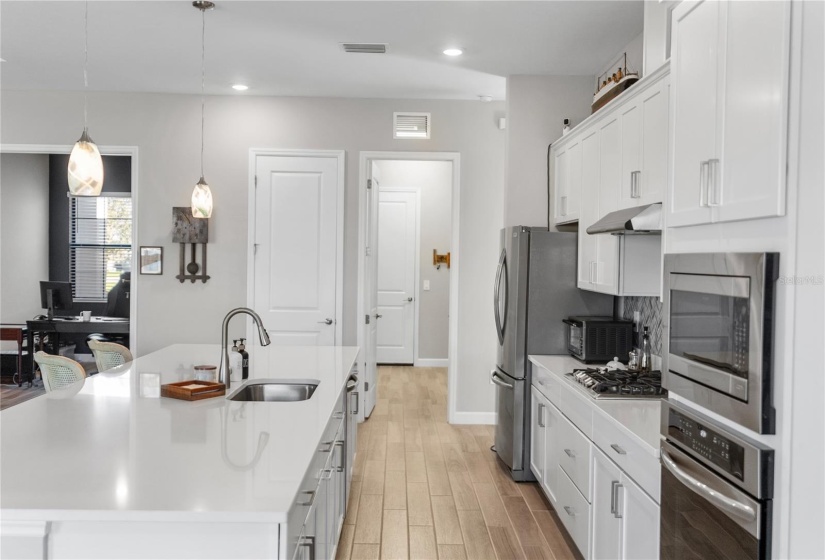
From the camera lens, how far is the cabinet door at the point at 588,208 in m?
3.79

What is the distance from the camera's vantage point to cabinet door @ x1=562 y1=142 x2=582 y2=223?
13.6ft

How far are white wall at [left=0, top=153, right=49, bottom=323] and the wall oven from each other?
840 centimetres

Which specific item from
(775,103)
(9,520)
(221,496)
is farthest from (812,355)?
(9,520)

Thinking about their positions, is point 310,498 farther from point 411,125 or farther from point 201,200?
point 411,125

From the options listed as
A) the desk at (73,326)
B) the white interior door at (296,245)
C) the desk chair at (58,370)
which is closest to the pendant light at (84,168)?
the desk chair at (58,370)

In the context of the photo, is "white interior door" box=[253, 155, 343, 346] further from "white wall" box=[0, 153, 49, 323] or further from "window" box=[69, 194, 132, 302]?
"white wall" box=[0, 153, 49, 323]

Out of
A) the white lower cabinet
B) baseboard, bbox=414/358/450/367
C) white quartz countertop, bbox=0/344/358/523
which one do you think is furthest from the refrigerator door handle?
baseboard, bbox=414/358/450/367

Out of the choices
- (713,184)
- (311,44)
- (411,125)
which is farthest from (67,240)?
(713,184)

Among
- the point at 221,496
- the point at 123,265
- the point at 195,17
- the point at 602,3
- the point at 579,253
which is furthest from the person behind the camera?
the point at 123,265

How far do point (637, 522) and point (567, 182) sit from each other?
8.32ft

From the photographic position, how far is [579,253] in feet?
13.5

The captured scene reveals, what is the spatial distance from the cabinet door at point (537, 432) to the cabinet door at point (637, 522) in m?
1.38

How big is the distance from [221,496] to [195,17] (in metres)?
3.04

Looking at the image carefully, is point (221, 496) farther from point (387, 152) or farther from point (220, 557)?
point (387, 152)
